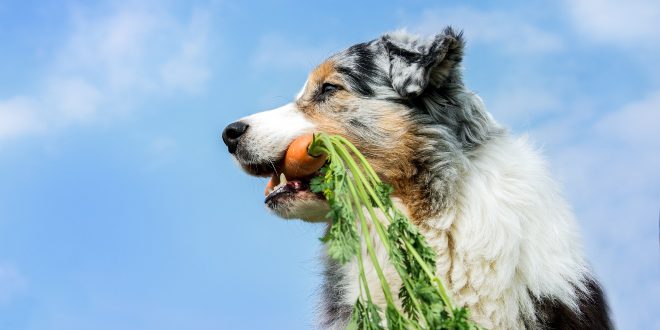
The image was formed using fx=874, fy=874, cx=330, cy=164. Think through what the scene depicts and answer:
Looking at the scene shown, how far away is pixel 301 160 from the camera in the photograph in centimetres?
551

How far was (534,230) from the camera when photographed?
5.52 m

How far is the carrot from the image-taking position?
5484mm

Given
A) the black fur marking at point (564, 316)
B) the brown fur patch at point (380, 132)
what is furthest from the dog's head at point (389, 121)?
the black fur marking at point (564, 316)

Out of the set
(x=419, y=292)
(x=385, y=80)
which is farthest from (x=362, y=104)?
(x=419, y=292)

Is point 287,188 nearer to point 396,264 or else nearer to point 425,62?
point 425,62

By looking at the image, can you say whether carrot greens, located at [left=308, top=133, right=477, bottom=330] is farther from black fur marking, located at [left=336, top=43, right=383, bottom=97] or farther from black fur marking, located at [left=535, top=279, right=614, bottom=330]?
black fur marking, located at [left=336, top=43, right=383, bottom=97]

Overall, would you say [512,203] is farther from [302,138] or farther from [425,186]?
[302,138]

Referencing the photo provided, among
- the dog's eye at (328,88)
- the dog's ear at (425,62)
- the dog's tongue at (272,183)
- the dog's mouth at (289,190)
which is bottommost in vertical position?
the dog's mouth at (289,190)

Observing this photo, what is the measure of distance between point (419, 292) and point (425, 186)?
174cm

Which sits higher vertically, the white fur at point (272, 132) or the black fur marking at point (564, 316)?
the white fur at point (272, 132)

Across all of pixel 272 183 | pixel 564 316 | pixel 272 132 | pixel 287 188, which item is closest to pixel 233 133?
pixel 272 132

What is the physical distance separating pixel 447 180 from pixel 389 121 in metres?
0.61

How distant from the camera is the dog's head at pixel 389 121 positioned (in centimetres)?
563

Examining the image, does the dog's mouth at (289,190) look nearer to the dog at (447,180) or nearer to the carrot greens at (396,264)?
the dog at (447,180)
